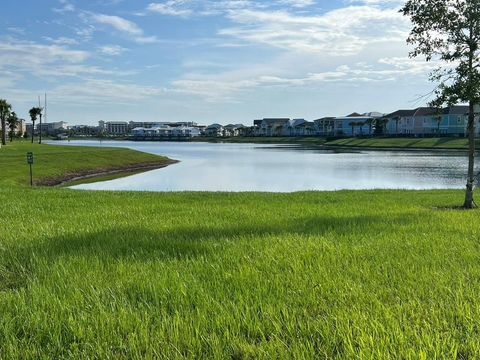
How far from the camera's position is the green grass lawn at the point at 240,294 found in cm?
354

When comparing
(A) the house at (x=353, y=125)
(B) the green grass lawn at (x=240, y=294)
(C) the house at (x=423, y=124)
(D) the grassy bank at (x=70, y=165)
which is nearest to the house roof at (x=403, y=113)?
(C) the house at (x=423, y=124)

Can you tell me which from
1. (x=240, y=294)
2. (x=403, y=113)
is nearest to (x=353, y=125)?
(x=403, y=113)

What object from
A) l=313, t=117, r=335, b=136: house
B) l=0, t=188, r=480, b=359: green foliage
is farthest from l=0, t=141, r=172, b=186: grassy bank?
l=313, t=117, r=335, b=136: house

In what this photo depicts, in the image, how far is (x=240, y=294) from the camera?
460 cm

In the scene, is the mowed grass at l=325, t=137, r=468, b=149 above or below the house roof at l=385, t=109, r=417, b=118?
below

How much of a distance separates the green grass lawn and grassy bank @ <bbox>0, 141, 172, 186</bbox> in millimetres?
27536

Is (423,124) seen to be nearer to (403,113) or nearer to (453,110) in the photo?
→ (403,113)

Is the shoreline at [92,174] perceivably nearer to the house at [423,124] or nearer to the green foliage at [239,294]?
the green foliage at [239,294]

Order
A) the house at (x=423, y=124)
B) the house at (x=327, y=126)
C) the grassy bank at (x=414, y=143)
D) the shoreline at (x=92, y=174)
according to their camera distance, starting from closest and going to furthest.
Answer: the shoreline at (x=92, y=174)
the grassy bank at (x=414, y=143)
the house at (x=423, y=124)
the house at (x=327, y=126)

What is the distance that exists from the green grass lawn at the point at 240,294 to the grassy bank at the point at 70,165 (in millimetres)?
27536

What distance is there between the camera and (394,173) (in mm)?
45156

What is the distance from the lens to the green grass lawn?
3541mm

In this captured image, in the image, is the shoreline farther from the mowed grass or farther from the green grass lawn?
the mowed grass

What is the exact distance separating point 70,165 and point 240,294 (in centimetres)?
5060
